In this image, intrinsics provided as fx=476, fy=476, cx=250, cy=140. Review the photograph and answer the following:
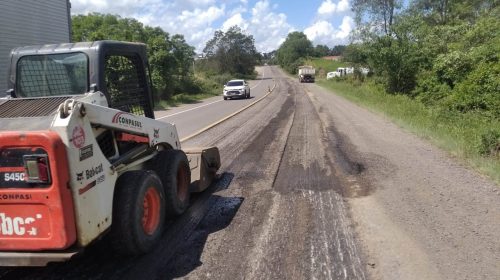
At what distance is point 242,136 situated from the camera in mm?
13500

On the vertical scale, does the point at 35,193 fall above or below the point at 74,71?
below

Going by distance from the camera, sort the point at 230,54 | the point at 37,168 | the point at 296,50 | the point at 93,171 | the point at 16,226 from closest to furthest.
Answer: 1. the point at 37,168
2. the point at 16,226
3. the point at 93,171
4. the point at 230,54
5. the point at 296,50

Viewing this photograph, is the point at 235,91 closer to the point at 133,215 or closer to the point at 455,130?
the point at 455,130

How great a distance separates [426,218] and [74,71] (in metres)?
4.48

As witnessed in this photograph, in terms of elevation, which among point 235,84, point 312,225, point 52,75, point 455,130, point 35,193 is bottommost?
point 455,130

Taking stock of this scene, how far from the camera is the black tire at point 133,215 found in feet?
14.8

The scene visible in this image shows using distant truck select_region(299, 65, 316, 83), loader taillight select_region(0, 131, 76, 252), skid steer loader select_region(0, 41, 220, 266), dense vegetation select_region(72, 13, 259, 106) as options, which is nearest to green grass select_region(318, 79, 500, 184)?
skid steer loader select_region(0, 41, 220, 266)

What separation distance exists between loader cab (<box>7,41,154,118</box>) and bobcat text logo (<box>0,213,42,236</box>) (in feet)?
4.37

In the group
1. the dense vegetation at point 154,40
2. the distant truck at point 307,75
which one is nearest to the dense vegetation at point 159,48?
the dense vegetation at point 154,40

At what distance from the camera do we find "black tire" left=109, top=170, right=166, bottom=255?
14.8 ft

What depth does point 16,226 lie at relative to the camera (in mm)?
3879

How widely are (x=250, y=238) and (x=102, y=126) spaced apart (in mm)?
2068

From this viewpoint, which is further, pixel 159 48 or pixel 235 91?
pixel 235 91

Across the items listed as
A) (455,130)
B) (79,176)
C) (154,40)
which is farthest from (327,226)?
(154,40)
